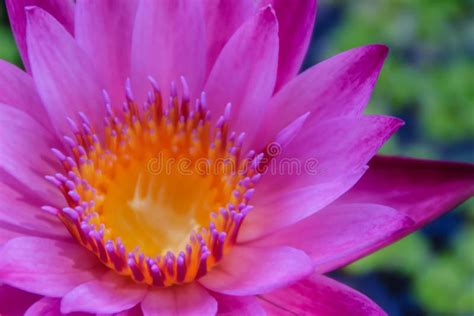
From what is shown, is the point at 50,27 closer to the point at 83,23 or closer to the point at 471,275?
the point at 83,23

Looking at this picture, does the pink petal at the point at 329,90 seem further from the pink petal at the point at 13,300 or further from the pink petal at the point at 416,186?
the pink petal at the point at 13,300

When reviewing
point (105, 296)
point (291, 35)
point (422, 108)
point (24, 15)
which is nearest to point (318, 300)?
point (105, 296)

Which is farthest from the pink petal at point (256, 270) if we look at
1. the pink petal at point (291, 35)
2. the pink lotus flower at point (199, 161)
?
the pink petal at point (291, 35)

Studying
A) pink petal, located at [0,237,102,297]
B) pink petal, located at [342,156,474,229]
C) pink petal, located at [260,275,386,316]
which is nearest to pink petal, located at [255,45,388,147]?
pink petal, located at [342,156,474,229]

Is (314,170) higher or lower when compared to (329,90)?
lower

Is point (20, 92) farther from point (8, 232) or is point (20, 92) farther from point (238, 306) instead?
point (238, 306)

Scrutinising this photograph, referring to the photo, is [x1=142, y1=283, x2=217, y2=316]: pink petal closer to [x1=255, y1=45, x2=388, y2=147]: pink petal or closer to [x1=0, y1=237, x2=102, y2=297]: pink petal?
[x1=0, y1=237, x2=102, y2=297]: pink petal

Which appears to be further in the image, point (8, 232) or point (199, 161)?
point (199, 161)
